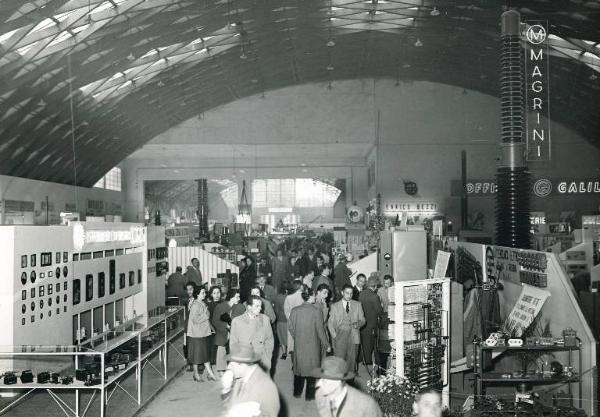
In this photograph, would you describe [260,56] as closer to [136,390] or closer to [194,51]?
[194,51]

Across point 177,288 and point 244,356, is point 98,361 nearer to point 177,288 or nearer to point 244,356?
point 244,356

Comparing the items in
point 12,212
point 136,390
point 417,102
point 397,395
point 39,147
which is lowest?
point 136,390

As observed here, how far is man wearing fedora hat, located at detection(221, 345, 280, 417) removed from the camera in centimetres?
417

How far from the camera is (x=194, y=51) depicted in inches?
854

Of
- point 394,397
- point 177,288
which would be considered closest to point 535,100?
point 394,397

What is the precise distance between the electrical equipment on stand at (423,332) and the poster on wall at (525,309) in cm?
179

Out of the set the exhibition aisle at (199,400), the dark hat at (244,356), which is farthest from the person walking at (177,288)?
the dark hat at (244,356)

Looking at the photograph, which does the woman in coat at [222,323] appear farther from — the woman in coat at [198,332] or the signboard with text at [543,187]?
the signboard with text at [543,187]

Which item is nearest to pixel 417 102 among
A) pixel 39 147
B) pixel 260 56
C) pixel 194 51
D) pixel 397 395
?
pixel 260 56

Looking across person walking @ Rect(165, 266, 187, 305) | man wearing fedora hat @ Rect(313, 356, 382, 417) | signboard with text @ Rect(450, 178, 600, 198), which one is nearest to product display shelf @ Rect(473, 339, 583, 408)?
man wearing fedora hat @ Rect(313, 356, 382, 417)

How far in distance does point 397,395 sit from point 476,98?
938 inches

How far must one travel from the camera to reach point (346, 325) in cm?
861

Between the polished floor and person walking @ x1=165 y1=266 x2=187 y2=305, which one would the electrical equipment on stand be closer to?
the polished floor

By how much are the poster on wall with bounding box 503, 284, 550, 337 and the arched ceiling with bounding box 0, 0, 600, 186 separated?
34.7ft
